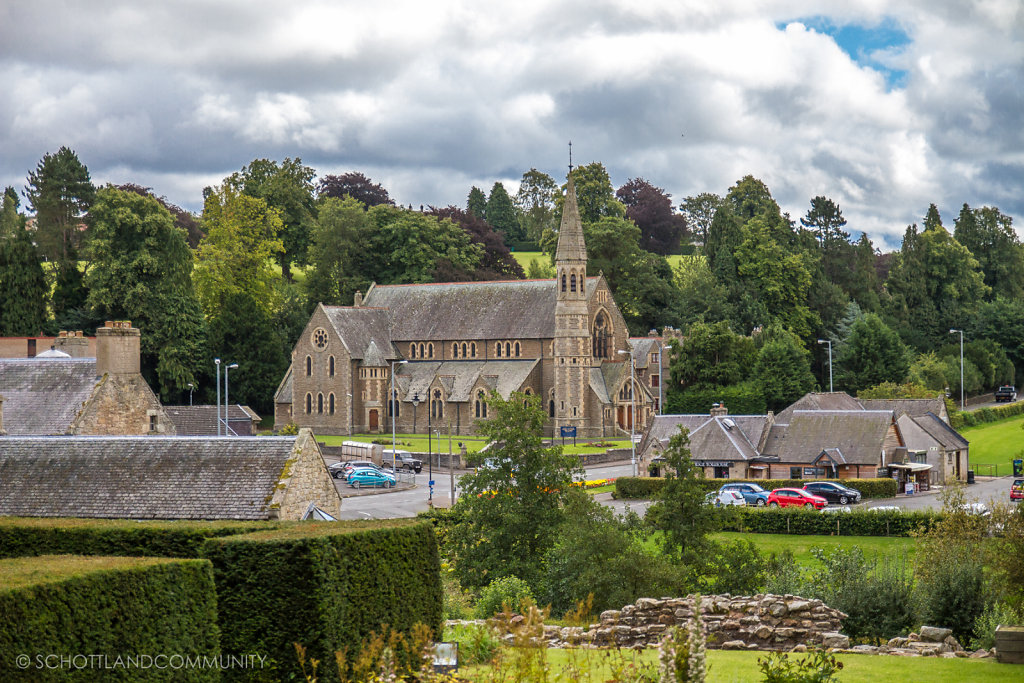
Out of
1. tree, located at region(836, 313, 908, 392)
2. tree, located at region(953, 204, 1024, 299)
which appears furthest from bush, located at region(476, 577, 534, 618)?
tree, located at region(953, 204, 1024, 299)

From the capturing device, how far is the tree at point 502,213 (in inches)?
6624

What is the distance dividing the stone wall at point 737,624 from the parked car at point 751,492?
104 feet

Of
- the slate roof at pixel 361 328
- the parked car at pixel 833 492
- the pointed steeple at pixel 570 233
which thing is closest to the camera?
Answer: the parked car at pixel 833 492

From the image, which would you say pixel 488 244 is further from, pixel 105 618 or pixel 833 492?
pixel 105 618

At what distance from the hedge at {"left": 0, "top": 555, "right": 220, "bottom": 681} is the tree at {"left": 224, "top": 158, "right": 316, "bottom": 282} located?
4143 inches

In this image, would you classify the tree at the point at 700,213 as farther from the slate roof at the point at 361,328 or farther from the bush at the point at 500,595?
the bush at the point at 500,595

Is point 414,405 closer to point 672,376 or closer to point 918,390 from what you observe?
point 672,376

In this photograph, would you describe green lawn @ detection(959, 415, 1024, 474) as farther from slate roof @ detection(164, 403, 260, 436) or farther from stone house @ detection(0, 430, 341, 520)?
stone house @ detection(0, 430, 341, 520)

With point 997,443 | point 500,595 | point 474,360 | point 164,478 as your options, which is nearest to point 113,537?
point 164,478

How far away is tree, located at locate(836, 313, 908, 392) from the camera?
92.8 meters

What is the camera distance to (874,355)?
93.3m

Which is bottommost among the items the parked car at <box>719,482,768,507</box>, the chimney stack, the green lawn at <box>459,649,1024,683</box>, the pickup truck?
the parked car at <box>719,482,768,507</box>

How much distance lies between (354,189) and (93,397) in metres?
109

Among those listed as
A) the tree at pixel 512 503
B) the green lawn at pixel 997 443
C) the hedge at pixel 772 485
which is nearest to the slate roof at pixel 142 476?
the tree at pixel 512 503
